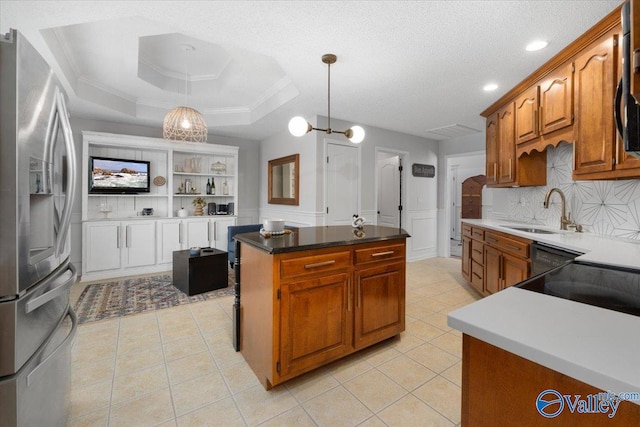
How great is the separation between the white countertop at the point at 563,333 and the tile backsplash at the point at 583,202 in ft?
7.78

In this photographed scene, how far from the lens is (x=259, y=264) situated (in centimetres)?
186

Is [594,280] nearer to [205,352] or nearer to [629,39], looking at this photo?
[629,39]

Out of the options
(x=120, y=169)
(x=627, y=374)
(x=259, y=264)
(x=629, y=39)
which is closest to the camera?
(x=627, y=374)

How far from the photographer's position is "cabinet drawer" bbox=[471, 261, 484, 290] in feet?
11.1

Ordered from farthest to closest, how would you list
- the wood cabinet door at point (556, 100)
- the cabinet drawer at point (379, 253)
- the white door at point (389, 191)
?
the white door at point (389, 191) < the wood cabinet door at point (556, 100) < the cabinet drawer at point (379, 253)

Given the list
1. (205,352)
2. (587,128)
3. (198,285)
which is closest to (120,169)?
(198,285)

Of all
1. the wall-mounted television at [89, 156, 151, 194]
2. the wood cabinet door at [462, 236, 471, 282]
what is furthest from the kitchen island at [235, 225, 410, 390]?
the wall-mounted television at [89, 156, 151, 194]

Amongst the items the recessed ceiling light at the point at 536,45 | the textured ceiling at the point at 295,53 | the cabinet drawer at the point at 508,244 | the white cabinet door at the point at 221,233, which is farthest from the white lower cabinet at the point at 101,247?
the recessed ceiling light at the point at 536,45

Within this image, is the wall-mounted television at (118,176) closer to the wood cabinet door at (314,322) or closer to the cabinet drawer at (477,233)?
the wood cabinet door at (314,322)

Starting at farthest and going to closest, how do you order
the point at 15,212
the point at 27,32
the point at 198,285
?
the point at 198,285, the point at 27,32, the point at 15,212

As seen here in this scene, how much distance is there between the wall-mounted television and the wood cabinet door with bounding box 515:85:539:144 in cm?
541

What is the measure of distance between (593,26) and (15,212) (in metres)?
3.47

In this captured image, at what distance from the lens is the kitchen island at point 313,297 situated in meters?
1.73

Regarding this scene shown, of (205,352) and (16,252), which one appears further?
(205,352)
